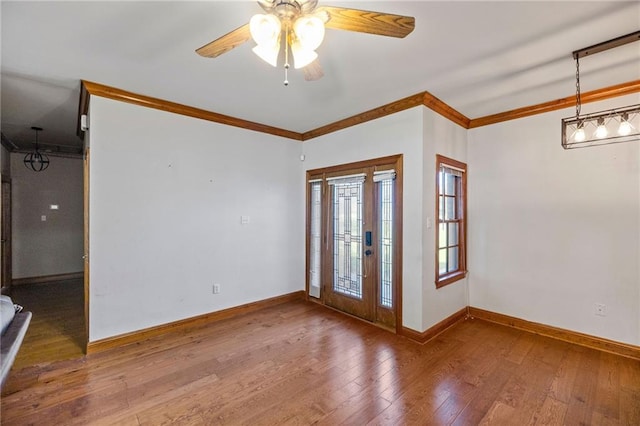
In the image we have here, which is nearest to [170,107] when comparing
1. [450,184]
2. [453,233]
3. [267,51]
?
[267,51]

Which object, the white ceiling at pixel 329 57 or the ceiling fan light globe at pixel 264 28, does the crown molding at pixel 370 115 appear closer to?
the white ceiling at pixel 329 57

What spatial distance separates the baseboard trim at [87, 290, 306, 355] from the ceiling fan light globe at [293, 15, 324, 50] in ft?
11.0

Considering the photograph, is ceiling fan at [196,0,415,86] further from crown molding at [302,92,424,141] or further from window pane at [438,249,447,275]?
window pane at [438,249,447,275]

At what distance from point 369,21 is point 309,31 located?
0.32 m

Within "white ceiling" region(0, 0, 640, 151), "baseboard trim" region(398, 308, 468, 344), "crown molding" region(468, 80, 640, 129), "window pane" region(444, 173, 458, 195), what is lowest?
"baseboard trim" region(398, 308, 468, 344)

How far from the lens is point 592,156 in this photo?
9.86 feet

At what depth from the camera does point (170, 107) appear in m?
3.35

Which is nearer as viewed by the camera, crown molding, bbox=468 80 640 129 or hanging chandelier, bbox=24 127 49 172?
crown molding, bbox=468 80 640 129

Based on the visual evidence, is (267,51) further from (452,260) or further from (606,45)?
(452,260)

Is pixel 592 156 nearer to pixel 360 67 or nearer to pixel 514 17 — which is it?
pixel 514 17

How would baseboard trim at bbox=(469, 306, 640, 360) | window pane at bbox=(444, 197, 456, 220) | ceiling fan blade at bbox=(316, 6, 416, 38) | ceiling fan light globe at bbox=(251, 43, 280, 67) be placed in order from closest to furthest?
ceiling fan blade at bbox=(316, 6, 416, 38) → ceiling fan light globe at bbox=(251, 43, 280, 67) → baseboard trim at bbox=(469, 306, 640, 360) → window pane at bbox=(444, 197, 456, 220)

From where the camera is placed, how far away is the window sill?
335cm

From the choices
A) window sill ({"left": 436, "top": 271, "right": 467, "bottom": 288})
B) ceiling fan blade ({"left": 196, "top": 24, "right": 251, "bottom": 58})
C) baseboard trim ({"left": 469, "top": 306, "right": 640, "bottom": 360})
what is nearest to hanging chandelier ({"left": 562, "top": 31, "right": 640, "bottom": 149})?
window sill ({"left": 436, "top": 271, "right": 467, "bottom": 288})

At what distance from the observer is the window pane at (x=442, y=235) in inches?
136
